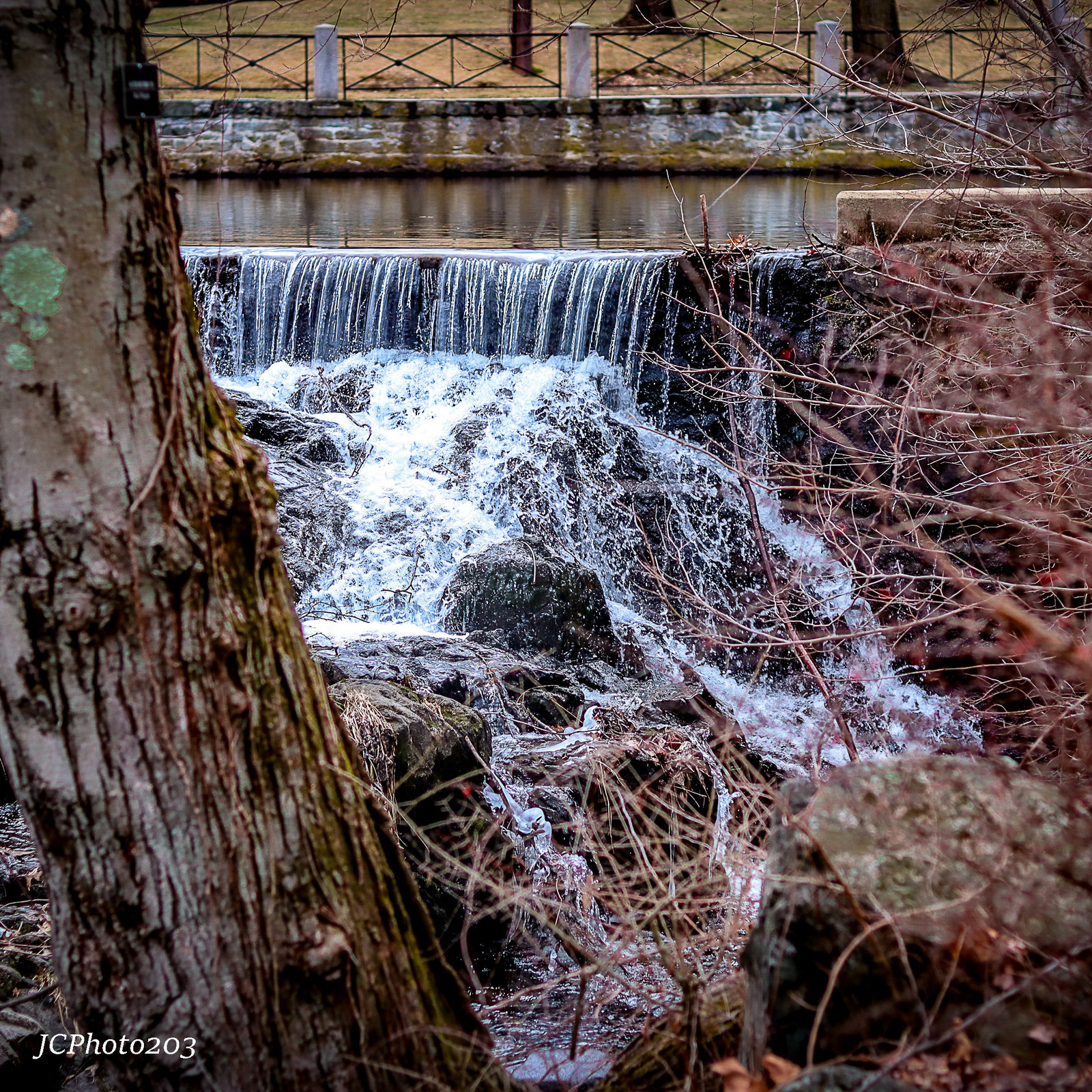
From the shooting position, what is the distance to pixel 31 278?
1.85 metres

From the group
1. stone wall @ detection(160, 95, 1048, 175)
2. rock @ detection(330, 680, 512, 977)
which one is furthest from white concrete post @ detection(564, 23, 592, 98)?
rock @ detection(330, 680, 512, 977)

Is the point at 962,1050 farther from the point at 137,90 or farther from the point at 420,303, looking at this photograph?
the point at 420,303

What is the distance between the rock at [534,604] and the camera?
6504mm

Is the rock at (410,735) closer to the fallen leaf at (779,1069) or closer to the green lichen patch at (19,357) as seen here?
the fallen leaf at (779,1069)

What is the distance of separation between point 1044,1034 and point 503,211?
14822mm

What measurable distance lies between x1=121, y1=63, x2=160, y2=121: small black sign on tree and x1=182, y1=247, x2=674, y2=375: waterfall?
731 centimetres

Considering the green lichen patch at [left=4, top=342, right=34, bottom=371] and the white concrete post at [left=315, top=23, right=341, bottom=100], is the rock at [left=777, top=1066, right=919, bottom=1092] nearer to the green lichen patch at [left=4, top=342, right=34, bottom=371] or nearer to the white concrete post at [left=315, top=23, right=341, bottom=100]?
the green lichen patch at [left=4, top=342, right=34, bottom=371]

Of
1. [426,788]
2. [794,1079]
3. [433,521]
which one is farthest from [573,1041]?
[433,521]

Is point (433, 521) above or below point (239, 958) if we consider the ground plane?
below

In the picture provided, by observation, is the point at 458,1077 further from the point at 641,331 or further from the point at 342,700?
the point at 641,331

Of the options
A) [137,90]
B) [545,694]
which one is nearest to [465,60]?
[545,694]

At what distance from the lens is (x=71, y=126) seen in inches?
72.8

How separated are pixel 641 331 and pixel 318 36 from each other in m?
14.8


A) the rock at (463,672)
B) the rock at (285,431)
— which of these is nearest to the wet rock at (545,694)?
the rock at (463,672)
